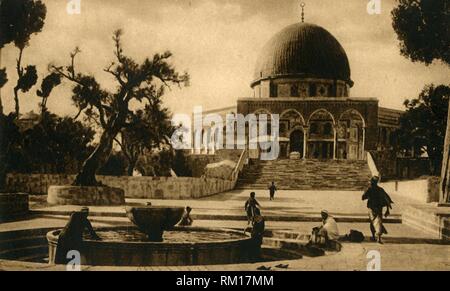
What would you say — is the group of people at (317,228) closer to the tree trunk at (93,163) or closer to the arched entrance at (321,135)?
the tree trunk at (93,163)

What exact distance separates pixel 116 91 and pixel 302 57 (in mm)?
17162

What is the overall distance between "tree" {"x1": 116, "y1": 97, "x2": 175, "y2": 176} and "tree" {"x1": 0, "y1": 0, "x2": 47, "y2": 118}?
3020 mm

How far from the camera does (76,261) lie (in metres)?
9.40

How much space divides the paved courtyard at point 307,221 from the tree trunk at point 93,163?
34.1 inches

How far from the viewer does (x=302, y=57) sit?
101 feet

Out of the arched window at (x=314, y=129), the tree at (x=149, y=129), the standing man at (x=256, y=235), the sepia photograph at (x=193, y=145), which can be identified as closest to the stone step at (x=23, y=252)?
the sepia photograph at (x=193, y=145)

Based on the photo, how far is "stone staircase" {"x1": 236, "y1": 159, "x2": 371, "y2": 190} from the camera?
19000 mm

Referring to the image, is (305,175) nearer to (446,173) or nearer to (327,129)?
(446,173)

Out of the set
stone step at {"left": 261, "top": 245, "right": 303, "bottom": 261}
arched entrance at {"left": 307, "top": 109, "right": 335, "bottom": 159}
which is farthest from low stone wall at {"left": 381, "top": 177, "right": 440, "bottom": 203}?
arched entrance at {"left": 307, "top": 109, "right": 335, "bottom": 159}

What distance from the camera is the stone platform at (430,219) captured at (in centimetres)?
1084

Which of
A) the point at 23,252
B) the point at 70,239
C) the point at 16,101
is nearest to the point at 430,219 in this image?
the point at 70,239
